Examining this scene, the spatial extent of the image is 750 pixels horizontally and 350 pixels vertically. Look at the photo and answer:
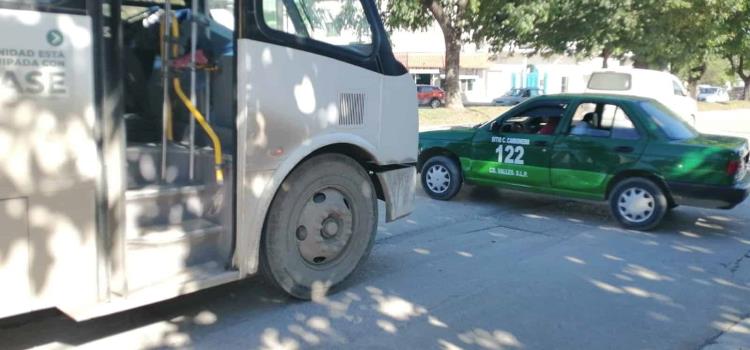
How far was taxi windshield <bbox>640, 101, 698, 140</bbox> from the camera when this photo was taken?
750 centimetres

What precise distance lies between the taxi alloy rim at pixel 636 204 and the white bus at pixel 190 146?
305 cm

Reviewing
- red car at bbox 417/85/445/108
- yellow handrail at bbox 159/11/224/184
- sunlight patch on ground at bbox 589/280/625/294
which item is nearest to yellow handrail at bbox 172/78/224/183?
yellow handrail at bbox 159/11/224/184

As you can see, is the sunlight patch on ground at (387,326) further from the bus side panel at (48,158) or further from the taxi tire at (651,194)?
the taxi tire at (651,194)

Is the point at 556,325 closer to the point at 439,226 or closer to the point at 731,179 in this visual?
the point at 439,226

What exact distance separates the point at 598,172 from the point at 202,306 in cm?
481

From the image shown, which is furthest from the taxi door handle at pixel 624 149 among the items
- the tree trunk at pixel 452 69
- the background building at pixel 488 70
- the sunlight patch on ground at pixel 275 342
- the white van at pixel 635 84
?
the background building at pixel 488 70

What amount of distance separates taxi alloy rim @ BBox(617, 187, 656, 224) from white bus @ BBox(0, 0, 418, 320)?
10.0 feet

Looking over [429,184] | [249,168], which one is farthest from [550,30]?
[249,168]

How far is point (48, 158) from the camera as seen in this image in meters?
3.36

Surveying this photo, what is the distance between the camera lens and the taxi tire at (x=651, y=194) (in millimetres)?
7262

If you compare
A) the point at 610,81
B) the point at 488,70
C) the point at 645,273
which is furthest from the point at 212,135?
the point at 488,70

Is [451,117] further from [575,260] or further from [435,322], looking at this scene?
[435,322]

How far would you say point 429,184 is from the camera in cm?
902

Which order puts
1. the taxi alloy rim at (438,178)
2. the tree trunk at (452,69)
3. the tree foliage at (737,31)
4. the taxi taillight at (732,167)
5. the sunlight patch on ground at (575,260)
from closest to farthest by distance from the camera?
the sunlight patch on ground at (575,260)
the taxi taillight at (732,167)
the taxi alloy rim at (438,178)
the tree trunk at (452,69)
the tree foliage at (737,31)
